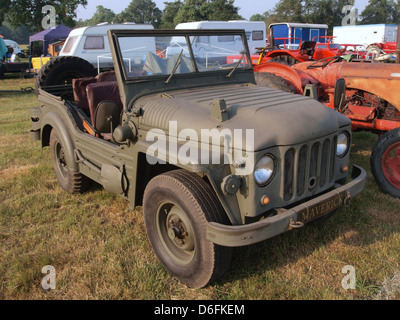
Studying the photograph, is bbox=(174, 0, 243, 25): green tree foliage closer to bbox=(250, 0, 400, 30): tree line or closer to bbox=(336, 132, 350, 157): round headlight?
bbox=(250, 0, 400, 30): tree line

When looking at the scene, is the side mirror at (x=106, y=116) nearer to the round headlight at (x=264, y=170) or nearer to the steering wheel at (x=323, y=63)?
the round headlight at (x=264, y=170)

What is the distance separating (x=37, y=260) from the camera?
125 inches

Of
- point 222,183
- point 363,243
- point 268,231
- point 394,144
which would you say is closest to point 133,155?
point 222,183

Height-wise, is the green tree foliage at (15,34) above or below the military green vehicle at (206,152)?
above

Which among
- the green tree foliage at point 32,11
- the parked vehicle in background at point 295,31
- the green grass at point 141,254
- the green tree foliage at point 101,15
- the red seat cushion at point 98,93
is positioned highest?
the green tree foliage at point 101,15

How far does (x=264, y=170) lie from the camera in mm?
2584

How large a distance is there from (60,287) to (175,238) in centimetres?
98

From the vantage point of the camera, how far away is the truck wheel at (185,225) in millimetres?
2559

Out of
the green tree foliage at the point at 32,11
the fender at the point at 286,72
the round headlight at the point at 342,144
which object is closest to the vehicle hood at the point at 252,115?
the round headlight at the point at 342,144

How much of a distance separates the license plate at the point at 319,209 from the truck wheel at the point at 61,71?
14.4 feet

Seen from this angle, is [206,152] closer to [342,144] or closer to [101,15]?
[342,144]

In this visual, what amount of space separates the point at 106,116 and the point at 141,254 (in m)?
1.35

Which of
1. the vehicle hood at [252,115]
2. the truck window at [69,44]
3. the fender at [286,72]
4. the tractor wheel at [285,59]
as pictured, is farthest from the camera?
the truck window at [69,44]

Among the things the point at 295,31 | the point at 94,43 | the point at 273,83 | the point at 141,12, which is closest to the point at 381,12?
the point at 295,31
